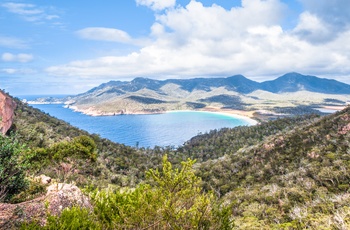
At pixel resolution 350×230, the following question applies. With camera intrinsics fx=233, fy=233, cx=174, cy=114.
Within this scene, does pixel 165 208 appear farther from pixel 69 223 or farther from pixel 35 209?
pixel 35 209

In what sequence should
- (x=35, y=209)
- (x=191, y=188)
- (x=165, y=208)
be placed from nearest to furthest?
1. (x=165, y=208)
2. (x=191, y=188)
3. (x=35, y=209)

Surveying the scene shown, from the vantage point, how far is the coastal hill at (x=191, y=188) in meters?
9.59

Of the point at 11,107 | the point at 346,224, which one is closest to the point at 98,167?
the point at 11,107

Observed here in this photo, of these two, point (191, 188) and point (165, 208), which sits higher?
point (191, 188)

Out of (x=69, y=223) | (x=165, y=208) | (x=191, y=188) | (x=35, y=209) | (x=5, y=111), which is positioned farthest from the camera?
(x=5, y=111)

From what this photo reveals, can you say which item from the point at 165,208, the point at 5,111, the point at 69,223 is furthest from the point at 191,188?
the point at 5,111

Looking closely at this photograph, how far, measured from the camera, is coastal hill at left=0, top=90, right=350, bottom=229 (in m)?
9.59

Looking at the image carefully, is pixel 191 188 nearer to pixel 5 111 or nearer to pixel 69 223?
pixel 69 223

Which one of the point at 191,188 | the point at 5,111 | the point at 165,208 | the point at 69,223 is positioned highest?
the point at 5,111

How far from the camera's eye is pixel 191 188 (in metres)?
10.6

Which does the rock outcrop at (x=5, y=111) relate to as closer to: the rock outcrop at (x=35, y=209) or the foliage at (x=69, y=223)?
the rock outcrop at (x=35, y=209)

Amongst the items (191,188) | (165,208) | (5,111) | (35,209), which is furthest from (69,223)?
(5,111)

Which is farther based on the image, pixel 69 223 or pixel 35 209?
pixel 35 209

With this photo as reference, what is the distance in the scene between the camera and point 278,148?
59.1 m
